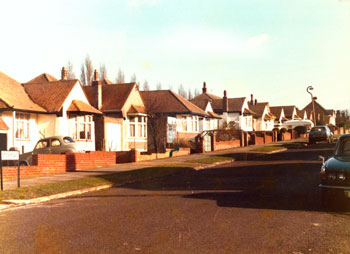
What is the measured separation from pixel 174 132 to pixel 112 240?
3787cm

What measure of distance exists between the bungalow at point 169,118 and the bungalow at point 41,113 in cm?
880

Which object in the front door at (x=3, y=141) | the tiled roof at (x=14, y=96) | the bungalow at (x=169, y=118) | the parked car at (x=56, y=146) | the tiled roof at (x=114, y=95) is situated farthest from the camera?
the bungalow at (x=169, y=118)

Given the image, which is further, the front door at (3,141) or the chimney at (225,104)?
the chimney at (225,104)

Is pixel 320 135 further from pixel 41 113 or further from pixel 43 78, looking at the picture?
pixel 41 113

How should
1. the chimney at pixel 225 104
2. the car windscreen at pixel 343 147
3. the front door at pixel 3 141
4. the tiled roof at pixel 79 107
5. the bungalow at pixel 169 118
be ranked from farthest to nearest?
the chimney at pixel 225 104 < the bungalow at pixel 169 118 < the tiled roof at pixel 79 107 < the front door at pixel 3 141 < the car windscreen at pixel 343 147

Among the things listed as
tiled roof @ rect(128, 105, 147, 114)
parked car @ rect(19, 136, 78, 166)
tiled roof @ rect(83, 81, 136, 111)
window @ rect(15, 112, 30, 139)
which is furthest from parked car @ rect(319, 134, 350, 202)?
tiled roof @ rect(128, 105, 147, 114)

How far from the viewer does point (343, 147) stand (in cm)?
1091

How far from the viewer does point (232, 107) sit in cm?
6825

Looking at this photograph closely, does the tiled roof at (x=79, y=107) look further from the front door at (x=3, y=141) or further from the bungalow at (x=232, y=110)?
the bungalow at (x=232, y=110)

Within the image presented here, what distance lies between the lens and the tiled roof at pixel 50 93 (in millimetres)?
30234

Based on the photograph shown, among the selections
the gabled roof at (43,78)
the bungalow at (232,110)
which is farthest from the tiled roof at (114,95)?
the bungalow at (232,110)

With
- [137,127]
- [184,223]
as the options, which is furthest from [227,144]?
[184,223]

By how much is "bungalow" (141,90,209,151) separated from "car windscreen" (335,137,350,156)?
28736 mm

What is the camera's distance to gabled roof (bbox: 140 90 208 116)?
4572cm
